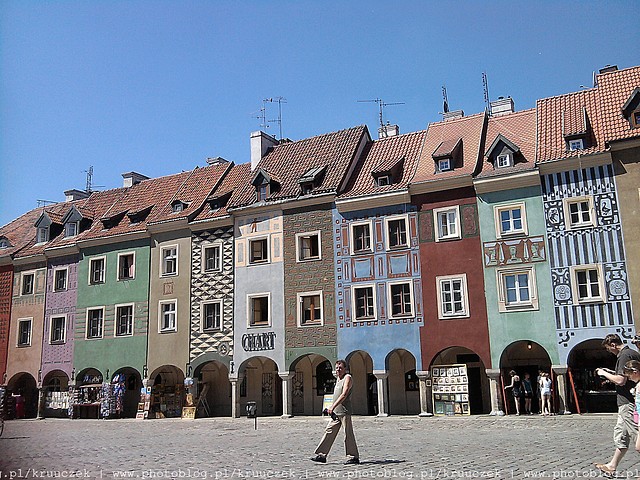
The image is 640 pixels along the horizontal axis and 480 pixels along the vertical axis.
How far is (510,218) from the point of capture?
28.5 meters

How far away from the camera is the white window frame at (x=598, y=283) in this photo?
2616 centimetres

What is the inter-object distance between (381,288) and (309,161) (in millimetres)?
8241

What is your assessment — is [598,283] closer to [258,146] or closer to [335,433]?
[335,433]

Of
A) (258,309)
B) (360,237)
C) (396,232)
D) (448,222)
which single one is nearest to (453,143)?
(448,222)

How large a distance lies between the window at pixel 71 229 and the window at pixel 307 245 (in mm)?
15595

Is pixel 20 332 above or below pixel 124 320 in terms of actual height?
below

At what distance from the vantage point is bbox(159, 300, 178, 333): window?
35656 mm

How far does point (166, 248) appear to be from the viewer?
36.8 m

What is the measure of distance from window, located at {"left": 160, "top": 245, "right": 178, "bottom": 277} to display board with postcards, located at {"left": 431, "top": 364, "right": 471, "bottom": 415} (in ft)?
48.5

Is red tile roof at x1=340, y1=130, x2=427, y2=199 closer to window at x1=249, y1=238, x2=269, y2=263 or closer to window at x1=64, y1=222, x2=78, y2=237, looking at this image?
window at x1=249, y1=238, x2=269, y2=263

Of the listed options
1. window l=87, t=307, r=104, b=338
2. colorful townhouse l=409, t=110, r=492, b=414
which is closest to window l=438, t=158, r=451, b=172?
colorful townhouse l=409, t=110, r=492, b=414

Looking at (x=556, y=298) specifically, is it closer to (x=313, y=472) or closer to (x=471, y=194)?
(x=471, y=194)

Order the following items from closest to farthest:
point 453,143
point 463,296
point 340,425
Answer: point 340,425 < point 463,296 < point 453,143

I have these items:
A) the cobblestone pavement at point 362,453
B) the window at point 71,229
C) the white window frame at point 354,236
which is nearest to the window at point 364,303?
the white window frame at point 354,236
